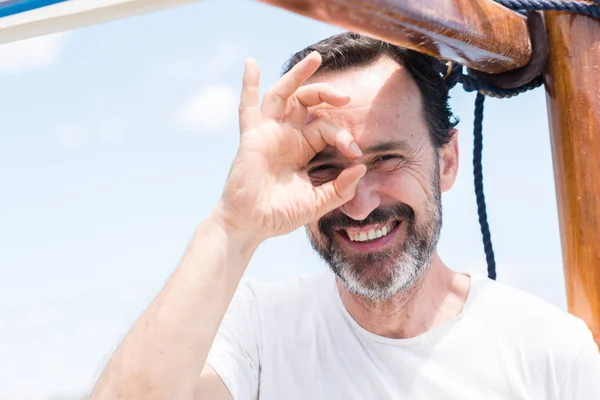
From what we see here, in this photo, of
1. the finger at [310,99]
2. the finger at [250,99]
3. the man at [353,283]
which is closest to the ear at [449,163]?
the man at [353,283]

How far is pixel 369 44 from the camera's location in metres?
2.08

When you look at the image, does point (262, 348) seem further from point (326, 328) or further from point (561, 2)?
point (561, 2)

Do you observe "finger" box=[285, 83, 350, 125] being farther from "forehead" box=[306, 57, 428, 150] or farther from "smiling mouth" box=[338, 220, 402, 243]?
"smiling mouth" box=[338, 220, 402, 243]

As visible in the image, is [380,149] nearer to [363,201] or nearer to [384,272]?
[363,201]

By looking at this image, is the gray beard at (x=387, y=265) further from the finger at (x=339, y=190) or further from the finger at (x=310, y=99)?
the finger at (x=310, y=99)

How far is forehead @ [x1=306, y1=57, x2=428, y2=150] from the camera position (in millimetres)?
1899

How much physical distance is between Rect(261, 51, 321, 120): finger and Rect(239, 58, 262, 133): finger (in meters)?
0.03

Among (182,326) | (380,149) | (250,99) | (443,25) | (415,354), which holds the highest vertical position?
(443,25)

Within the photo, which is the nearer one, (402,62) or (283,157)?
(283,157)

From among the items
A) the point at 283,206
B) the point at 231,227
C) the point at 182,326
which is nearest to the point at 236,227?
the point at 231,227

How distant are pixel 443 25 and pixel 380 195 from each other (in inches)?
20.6

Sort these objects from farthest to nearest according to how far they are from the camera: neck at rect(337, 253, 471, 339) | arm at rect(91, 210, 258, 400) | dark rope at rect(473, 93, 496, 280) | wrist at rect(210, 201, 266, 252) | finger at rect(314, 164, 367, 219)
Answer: dark rope at rect(473, 93, 496, 280) → neck at rect(337, 253, 471, 339) → finger at rect(314, 164, 367, 219) → wrist at rect(210, 201, 266, 252) → arm at rect(91, 210, 258, 400)

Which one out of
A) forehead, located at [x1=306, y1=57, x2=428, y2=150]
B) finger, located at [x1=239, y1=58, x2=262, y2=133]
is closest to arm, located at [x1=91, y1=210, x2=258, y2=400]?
finger, located at [x1=239, y1=58, x2=262, y2=133]

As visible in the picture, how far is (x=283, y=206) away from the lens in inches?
66.5
